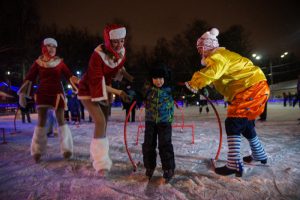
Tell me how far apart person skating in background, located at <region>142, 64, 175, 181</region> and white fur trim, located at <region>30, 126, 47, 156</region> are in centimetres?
199

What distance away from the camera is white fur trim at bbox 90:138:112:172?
364cm

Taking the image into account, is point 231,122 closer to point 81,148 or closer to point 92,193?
→ point 92,193

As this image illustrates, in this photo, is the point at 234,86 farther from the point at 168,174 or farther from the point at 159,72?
the point at 168,174

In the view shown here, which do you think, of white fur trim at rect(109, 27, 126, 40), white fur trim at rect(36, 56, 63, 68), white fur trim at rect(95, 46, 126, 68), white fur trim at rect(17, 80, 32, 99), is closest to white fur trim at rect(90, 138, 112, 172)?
white fur trim at rect(95, 46, 126, 68)

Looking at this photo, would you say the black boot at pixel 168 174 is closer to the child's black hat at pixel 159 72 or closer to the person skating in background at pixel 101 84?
the person skating in background at pixel 101 84

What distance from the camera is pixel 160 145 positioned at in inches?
139

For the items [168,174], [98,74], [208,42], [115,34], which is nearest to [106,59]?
[98,74]

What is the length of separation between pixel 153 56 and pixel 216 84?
40446 millimetres

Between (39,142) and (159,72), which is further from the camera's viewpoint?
(39,142)

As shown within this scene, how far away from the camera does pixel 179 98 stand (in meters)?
3.76

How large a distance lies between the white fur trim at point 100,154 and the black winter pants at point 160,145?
541 mm

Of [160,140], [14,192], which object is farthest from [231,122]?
[14,192]

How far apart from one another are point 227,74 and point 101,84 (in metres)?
1.68

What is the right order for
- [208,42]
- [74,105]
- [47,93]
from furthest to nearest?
[74,105] → [47,93] → [208,42]
